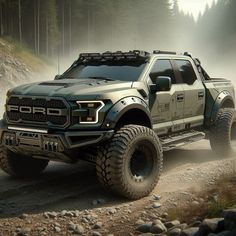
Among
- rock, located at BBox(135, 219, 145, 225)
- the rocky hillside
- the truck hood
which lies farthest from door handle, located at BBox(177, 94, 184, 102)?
the rocky hillside

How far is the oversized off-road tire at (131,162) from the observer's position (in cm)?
618

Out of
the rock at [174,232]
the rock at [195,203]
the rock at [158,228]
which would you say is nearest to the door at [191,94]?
the rock at [195,203]

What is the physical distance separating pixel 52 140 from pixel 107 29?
61.8m

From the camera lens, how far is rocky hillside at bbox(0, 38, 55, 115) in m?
27.0

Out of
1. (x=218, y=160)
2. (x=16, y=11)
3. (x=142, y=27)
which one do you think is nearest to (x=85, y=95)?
(x=218, y=160)

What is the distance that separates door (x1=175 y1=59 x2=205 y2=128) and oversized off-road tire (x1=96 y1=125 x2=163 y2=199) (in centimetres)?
171

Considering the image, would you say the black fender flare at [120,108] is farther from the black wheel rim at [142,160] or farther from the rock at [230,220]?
the rock at [230,220]

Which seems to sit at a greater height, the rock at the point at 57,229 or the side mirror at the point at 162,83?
the side mirror at the point at 162,83

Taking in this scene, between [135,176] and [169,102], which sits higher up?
[169,102]

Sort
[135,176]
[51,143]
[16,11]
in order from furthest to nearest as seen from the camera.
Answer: [16,11] < [135,176] < [51,143]

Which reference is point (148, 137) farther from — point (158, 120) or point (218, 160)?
point (218, 160)

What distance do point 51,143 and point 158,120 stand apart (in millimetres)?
2091

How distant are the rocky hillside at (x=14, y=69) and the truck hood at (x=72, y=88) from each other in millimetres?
15852

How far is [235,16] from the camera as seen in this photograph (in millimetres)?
80750
